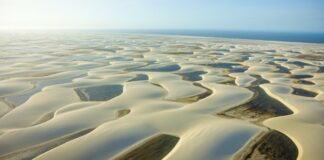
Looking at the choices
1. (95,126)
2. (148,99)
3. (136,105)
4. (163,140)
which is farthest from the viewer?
(148,99)

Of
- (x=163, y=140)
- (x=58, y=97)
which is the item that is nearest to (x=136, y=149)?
(x=163, y=140)

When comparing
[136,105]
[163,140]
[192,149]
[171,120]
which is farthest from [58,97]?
[192,149]

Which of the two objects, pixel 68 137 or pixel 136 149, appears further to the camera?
pixel 68 137

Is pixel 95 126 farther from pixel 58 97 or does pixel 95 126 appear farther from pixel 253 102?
pixel 253 102

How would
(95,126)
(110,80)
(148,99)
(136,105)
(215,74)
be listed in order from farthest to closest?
1. (215,74)
2. (110,80)
3. (148,99)
4. (136,105)
5. (95,126)

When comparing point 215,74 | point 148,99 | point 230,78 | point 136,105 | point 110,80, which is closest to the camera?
point 136,105

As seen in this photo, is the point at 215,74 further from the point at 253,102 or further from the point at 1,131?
the point at 1,131

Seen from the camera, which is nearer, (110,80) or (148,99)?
(148,99)

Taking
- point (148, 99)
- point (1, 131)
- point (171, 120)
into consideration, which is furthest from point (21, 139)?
point (148, 99)

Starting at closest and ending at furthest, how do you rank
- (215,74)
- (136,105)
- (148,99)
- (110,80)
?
(136,105), (148,99), (110,80), (215,74)
